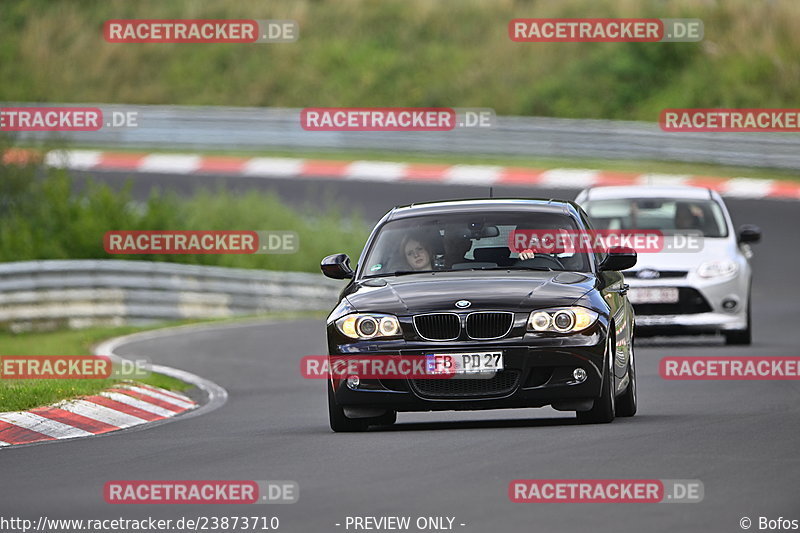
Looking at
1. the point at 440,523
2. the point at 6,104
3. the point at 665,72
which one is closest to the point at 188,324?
the point at 6,104

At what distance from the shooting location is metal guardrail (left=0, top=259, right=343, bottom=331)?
81.6 feet

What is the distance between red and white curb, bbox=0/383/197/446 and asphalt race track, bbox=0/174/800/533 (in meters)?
0.48

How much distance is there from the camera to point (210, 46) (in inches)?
2045

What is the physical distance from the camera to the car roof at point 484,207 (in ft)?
42.0

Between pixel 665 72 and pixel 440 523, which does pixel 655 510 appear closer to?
pixel 440 523

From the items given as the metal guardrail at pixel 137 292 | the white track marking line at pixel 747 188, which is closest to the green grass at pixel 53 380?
the metal guardrail at pixel 137 292

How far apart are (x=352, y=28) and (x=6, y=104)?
15.5 m

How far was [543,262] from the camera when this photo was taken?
40.8 feet

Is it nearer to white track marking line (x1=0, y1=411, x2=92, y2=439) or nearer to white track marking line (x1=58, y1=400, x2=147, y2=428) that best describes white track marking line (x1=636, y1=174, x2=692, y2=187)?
white track marking line (x1=58, y1=400, x2=147, y2=428)

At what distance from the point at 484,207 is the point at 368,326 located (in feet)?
5.27
